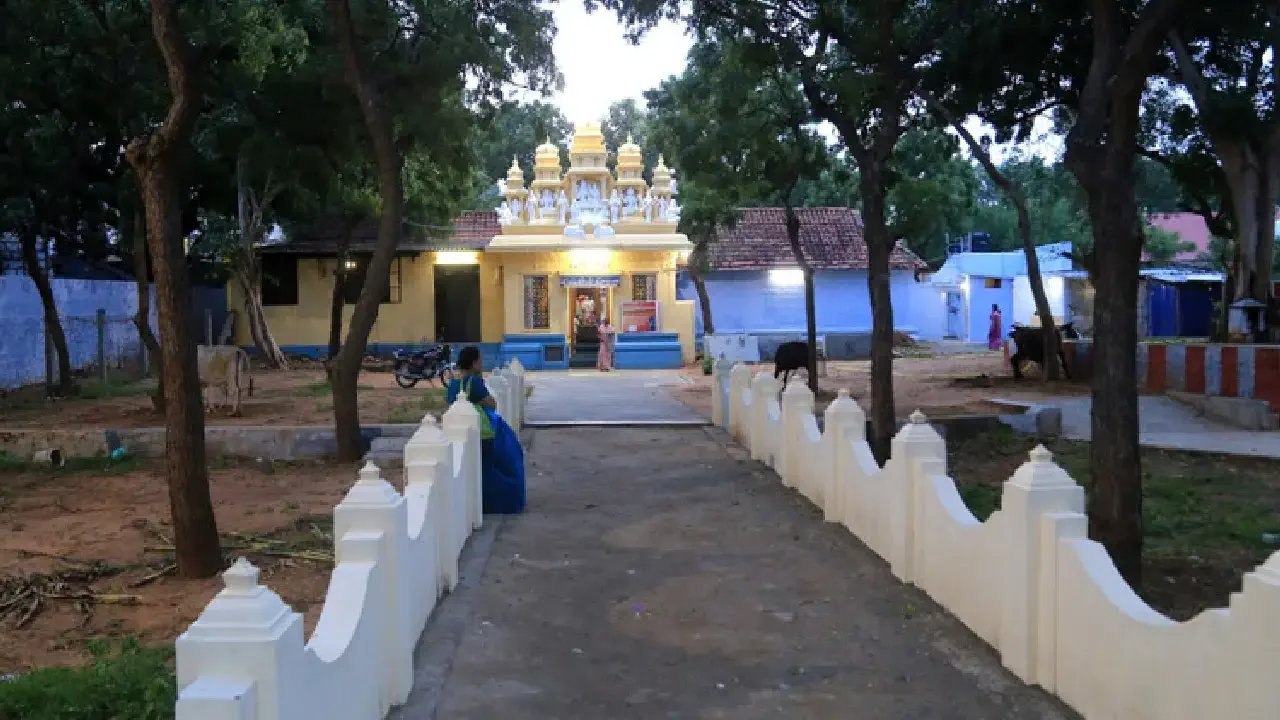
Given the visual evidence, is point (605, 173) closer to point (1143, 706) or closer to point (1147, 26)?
point (1147, 26)

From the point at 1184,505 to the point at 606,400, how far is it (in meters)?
10.7

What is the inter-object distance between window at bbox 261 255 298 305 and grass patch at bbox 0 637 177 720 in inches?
1027

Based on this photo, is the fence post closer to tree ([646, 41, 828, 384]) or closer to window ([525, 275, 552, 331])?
window ([525, 275, 552, 331])

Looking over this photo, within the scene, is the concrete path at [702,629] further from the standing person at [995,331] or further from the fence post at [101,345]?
the standing person at [995,331]

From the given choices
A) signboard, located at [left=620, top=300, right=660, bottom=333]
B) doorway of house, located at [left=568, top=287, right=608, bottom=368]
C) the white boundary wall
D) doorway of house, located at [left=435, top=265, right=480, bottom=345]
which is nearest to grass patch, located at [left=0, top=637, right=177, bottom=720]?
the white boundary wall

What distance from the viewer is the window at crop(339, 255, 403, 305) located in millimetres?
29344

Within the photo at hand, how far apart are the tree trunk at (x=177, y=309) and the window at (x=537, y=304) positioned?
72.9 feet

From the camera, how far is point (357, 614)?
416 cm

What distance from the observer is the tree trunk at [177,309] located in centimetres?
717

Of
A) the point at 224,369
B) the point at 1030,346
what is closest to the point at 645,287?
the point at 1030,346

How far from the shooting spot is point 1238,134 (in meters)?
16.0

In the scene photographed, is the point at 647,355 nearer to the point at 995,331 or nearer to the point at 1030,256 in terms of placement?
the point at 1030,256

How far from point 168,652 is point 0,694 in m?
1.02

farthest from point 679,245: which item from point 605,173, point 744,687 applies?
point 744,687
